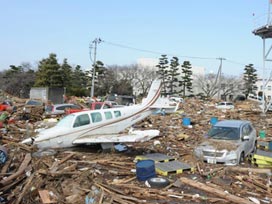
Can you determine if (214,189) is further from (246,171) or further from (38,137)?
(38,137)

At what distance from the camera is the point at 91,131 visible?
14648mm

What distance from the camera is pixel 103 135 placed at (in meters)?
14.8

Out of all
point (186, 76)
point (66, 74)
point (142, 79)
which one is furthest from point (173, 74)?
point (66, 74)

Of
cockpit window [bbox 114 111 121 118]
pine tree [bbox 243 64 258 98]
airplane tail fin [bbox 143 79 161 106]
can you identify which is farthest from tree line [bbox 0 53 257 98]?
cockpit window [bbox 114 111 121 118]

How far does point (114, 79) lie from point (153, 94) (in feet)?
178

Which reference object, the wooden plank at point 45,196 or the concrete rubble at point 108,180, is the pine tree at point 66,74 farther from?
the wooden plank at point 45,196

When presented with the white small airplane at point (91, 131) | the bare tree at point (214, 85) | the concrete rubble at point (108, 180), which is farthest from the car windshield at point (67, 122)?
the bare tree at point (214, 85)

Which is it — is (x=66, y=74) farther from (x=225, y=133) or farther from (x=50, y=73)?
(x=225, y=133)

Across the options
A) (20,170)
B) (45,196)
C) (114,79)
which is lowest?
(45,196)

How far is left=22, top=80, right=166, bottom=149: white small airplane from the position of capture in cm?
1345

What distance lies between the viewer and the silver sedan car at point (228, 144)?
12172 millimetres

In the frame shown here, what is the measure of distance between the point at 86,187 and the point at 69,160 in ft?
10.7

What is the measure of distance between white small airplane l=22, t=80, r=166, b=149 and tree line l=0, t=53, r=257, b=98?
44.1 metres

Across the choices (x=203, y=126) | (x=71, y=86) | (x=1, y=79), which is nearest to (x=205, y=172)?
(x=203, y=126)
